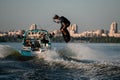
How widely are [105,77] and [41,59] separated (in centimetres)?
839

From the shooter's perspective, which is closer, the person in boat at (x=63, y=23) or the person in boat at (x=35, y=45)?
the person in boat at (x=63, y=23)

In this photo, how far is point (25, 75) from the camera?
15.4 m

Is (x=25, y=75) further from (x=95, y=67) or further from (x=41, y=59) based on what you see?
(x=41, y=59)

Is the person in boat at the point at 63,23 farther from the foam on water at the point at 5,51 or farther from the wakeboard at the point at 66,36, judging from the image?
the foam on water at the point at 5,51

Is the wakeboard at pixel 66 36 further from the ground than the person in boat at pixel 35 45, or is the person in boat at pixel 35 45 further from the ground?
the wakeboard at pixel 66 36

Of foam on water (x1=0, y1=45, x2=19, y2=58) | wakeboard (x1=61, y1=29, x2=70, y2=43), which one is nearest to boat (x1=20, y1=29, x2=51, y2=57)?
foam on water (x1=0, y1=45, x2=19, y2=58)

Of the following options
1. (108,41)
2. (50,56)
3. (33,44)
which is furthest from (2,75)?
(108,41)

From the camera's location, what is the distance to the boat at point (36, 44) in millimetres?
24453

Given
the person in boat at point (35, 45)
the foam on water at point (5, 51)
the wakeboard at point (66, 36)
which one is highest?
the wakeboard at point (66, 36)

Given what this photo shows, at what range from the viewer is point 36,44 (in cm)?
2684

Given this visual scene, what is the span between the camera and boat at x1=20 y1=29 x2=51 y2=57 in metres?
24.5

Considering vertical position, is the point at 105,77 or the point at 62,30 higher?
the point at 62,30

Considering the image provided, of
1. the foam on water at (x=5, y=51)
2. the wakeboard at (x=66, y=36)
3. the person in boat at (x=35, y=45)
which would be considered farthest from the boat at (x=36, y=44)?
the wakeboard at (x=66, y=36)

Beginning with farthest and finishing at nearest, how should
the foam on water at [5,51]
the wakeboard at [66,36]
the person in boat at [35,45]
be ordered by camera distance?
1. the foam on water at [5,51]
2. the person in boat at [35,45]
3. the wakeboard at [66,36]
